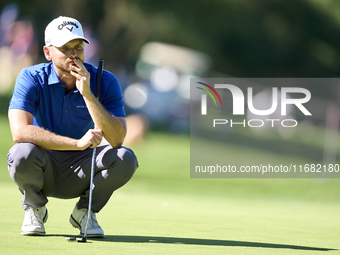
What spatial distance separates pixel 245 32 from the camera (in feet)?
102

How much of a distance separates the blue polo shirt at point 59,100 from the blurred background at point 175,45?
8.62 m

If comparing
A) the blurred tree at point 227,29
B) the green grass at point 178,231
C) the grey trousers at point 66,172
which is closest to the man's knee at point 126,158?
the grey trousers at point 66,172

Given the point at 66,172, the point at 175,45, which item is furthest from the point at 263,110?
the point at 175,45

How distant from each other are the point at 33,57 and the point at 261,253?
18619mm

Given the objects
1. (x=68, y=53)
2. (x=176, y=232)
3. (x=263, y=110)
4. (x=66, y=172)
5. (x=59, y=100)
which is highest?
(x=263, y=110)

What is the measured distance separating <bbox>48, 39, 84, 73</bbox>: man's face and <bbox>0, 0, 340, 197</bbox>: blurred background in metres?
8.91

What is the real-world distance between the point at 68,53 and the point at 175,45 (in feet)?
88.9

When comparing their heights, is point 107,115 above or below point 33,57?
below

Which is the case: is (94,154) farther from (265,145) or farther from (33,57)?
(33,57)

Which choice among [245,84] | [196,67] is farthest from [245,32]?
[245,84]

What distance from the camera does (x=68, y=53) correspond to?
4.70 metres

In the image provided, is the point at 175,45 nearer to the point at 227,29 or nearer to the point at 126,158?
the point at 227,29

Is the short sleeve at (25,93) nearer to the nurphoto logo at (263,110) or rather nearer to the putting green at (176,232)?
the putting green at (176,232)

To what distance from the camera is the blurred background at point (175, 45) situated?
70.9ft
